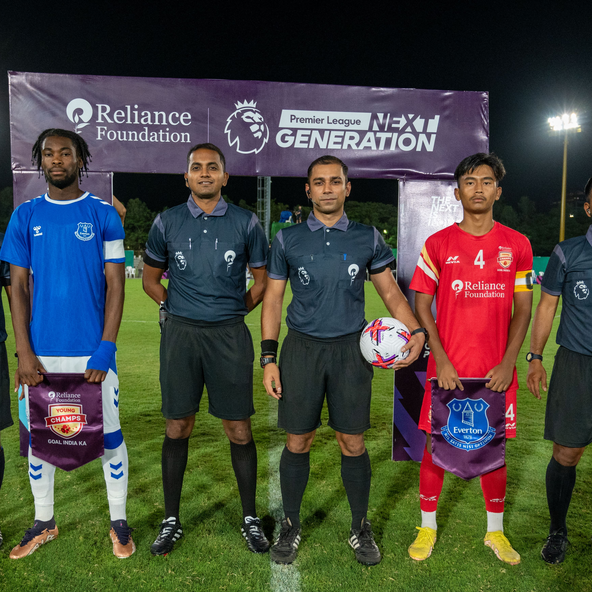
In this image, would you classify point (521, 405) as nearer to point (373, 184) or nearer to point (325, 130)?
A: point (325, 130)

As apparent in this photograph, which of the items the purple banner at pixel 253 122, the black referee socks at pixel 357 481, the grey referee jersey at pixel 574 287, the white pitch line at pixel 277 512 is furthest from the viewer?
the purple banner at pixel 253 122

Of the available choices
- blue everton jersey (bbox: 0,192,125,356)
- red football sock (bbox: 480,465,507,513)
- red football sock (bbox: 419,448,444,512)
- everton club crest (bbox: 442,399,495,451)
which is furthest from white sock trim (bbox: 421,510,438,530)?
blue everton jersey (bbox: 0,192,125,356)

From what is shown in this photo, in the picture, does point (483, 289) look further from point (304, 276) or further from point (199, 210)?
point (199, 210)

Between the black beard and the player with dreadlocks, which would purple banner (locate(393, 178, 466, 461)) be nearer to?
the player with dreadlocks

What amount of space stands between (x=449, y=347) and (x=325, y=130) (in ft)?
7.53

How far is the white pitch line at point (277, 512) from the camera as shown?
281 centimetres

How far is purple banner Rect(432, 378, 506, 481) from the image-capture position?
3.00m

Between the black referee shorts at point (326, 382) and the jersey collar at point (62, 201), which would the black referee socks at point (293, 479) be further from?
the jersey collar at point (62, 201)

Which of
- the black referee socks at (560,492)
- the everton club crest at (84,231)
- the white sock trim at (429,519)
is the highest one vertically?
the everton club crest at (84,231)

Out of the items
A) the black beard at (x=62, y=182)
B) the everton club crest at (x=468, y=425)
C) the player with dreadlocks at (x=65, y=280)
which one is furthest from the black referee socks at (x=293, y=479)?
the black beard at (x=62, y=182)

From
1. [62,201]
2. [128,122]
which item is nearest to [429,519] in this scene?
[62,201]

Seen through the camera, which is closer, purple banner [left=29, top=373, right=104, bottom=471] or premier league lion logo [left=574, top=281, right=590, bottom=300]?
purple banner [left=29, top=373, right=104, bottom=471]

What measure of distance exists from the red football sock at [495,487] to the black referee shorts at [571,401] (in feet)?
1.22

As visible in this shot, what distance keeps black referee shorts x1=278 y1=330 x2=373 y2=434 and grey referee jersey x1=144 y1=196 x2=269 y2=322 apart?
493 mm
